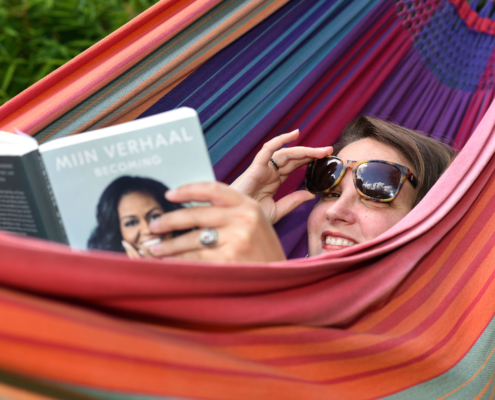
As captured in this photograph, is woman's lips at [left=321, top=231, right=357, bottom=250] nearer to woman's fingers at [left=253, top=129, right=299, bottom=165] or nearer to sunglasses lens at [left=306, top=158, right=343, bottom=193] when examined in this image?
sunglasses lens at [left=306, top=158, right=343, bottom=193]

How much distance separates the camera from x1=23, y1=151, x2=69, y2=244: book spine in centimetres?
71

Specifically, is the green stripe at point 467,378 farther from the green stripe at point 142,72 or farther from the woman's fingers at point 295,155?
the green stripe at point 142,72

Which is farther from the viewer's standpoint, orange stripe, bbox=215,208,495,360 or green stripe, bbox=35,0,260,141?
green stripe, bbox=35,0,260,141

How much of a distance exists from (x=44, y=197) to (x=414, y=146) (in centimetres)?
100

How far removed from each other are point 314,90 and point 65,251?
111 cm

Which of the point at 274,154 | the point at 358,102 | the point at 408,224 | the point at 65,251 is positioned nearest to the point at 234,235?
the point at 65,251

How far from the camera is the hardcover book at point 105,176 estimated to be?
67 centimetres

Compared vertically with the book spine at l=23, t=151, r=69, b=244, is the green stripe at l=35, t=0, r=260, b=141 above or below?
above

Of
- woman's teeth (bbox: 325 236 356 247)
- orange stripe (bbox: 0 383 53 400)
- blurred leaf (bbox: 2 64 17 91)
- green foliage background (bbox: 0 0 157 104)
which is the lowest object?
orange stripe (bbox: 0 383 53 400)

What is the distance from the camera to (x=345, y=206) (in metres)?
1.23

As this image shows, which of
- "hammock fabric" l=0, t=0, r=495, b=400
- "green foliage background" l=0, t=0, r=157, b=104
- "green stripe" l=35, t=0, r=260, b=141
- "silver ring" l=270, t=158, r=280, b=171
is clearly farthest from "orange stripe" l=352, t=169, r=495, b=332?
"green foliage background" l=0, t=0, r=157, b=104

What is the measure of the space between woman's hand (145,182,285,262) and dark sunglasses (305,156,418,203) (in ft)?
1.89

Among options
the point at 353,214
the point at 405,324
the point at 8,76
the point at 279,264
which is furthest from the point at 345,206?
the point at 8,76

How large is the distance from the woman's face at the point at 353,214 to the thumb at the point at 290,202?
0.05 m
